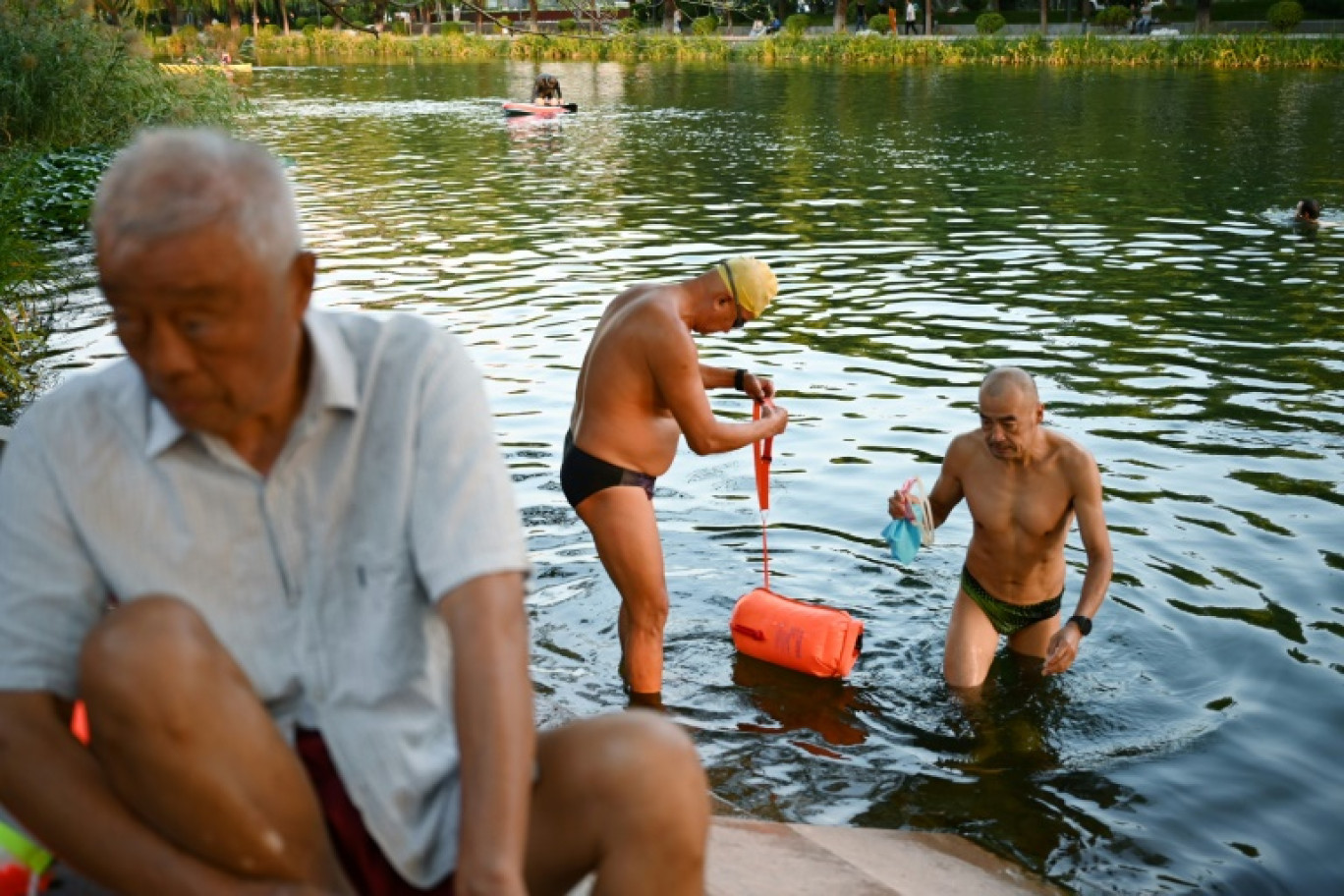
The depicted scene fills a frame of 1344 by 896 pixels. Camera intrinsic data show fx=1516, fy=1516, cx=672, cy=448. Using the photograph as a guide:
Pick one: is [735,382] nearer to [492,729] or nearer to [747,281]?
[747,281]

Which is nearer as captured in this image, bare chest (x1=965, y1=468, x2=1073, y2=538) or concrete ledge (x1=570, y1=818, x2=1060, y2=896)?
concrete ledge (x1=570, y1=818, x2=1060, y2=896)

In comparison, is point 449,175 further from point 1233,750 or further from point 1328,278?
point 1233,750

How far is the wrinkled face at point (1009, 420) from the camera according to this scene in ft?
21.2

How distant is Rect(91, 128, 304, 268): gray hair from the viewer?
220cm

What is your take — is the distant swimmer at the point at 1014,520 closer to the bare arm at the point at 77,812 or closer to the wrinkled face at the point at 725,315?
the wrinkled face at the point at 725,315

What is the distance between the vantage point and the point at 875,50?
5509 centimetres

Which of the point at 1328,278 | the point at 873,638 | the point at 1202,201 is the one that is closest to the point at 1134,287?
the point at 1328,278

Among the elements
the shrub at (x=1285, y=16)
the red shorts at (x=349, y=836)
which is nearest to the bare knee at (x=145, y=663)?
the red shorts at (x=349, y=836)

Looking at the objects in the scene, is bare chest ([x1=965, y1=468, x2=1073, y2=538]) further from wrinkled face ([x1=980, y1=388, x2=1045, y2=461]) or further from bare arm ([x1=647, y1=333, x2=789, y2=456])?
bare arm ([x1=647, y1=333, x2=789, y2=456])

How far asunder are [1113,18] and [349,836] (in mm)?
58920

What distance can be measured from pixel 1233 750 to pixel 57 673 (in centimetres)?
502

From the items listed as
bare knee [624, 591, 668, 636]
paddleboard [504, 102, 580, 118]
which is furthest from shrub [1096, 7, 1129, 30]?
bare knee [624, 591, 668, 636]

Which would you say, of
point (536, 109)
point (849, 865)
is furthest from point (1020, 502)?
point (536, 109)

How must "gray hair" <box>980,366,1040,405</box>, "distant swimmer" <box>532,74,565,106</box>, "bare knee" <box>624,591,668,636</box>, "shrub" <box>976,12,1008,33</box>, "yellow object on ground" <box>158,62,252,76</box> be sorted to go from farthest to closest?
"shrub" <box>976,12,1008,33</box>, "distant swimmer" <box>532,74,565,106</box>, "yellow object on ground" <box>158,62,252,76</box>, "gray hair" <box>980,366,1040,405</box>, "bare knee" <box>624,591,668,636</box>
